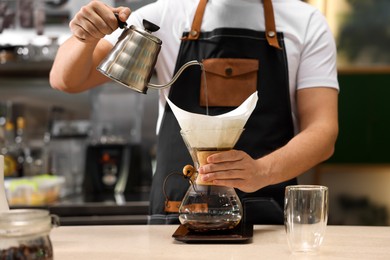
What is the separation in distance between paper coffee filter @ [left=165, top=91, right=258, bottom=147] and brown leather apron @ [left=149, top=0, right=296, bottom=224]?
18.8 inches

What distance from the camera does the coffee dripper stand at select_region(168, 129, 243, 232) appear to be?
150cm

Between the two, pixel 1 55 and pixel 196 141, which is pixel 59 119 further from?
pixel 196 141

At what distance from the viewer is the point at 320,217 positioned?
1377 mm

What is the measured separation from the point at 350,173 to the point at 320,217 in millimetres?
2414

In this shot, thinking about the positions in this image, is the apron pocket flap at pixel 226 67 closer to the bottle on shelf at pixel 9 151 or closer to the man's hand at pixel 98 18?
the man's hand at pixel 98 18

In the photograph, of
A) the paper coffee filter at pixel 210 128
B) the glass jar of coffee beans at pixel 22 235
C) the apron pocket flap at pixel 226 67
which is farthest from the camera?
the apron pocket flap at pixel 226 67

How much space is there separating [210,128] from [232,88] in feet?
1.85

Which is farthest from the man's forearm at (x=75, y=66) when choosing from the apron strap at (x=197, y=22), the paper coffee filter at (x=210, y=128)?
the paper coffee filter at (x=210, y=128)

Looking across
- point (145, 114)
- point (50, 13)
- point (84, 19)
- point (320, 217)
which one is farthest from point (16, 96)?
point (320, 217)

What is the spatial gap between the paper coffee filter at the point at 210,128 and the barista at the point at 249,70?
1.46 ft

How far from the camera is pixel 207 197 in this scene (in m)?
1.52

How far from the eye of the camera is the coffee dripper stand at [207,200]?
150 centimetres

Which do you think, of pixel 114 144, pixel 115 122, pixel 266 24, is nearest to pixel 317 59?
pixel 266 24

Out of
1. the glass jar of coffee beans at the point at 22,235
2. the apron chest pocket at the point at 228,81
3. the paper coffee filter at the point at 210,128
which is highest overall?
the apron chest pocket at the point at 228,81
